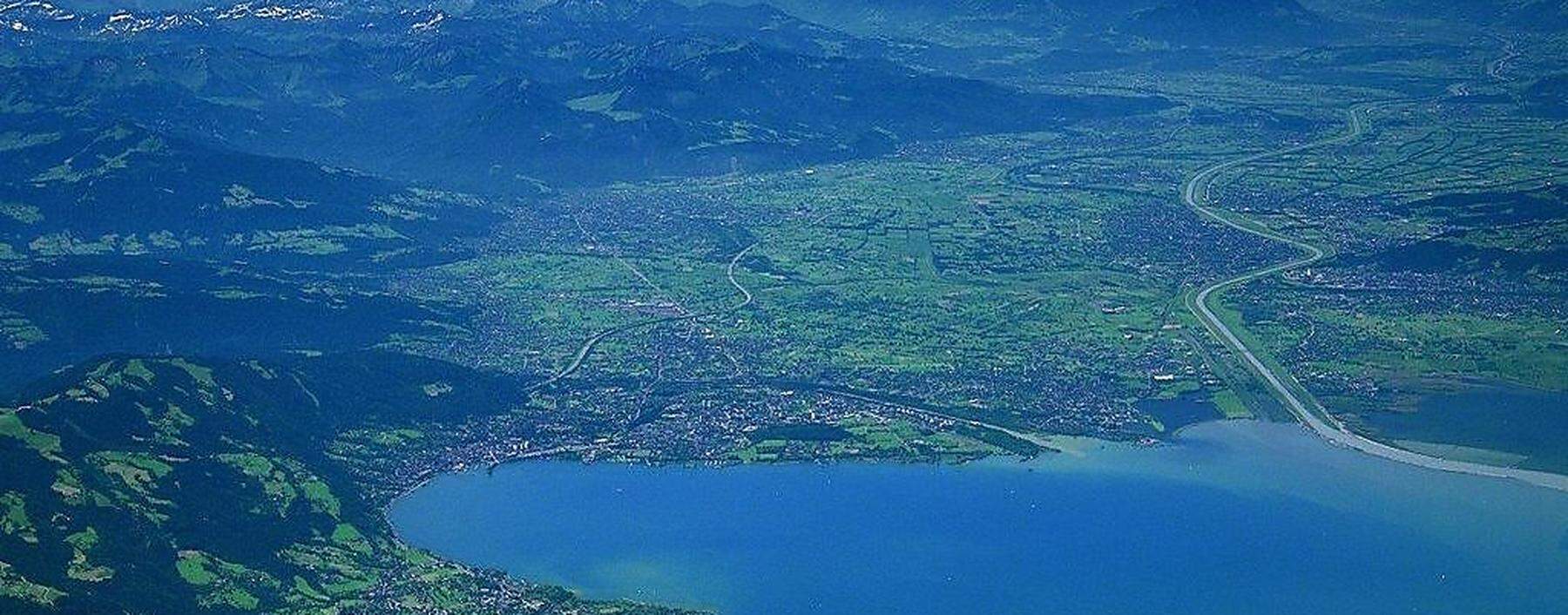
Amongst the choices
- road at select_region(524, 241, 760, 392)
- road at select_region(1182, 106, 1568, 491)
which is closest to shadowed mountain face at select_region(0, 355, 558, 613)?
road at select_region(524, 241, 760, 392)

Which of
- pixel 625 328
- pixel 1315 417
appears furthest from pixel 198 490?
pixel 1315 417

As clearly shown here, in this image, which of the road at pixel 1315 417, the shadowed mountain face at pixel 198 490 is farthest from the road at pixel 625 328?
the road at pixel 1315 417

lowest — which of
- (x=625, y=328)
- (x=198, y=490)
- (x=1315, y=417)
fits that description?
(x=625, y=328)

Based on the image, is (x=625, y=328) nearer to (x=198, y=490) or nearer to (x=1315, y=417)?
(x=198, y=490)

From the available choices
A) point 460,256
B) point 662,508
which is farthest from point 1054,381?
point 460,256

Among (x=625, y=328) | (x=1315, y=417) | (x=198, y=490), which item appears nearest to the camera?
(x=198, y=490)

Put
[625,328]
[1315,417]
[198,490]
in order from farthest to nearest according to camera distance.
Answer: [625,328] → [1315,417] → [198,490]

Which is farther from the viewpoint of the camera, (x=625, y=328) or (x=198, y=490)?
(x=625, y=328)

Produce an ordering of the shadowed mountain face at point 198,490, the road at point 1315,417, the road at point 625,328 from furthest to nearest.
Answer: the road at point 625,328
the road at point 1315,417
the shadowed mountain face at point 198,490

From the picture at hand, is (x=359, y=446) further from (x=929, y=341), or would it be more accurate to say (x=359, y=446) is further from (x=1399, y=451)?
(x=1399, y=451)

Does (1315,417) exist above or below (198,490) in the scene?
below

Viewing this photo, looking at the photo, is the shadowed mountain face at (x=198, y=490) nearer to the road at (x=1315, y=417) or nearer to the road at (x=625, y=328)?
the road at (x=625, y=328)
